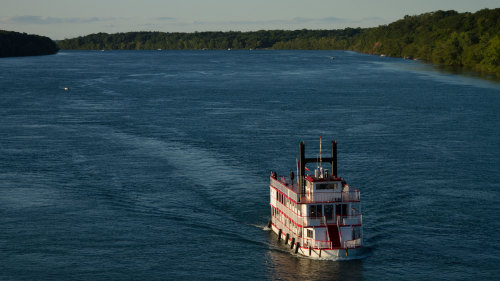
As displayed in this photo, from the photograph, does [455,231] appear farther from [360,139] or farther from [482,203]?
[360,139]

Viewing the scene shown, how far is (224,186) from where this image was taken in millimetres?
74375

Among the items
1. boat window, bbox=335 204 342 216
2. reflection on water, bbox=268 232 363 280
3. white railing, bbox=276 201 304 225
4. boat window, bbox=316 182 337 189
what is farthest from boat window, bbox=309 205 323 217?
reflection on water, bbox=268 232 363 280

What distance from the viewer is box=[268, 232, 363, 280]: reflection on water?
51562 millimetres

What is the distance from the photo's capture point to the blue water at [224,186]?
5425cm

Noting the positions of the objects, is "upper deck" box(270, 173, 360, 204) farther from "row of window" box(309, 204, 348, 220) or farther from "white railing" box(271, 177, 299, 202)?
"row of window" box(309, 204, 348, 220)

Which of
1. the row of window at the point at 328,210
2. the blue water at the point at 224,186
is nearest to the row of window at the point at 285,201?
the row of window at the point at 328,210

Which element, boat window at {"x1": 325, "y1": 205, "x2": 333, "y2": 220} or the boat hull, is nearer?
the boat hull

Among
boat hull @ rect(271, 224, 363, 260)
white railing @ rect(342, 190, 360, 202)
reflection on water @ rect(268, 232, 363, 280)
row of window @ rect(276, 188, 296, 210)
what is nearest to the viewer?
reflection on water @ rect(268, 232, 363, 280)

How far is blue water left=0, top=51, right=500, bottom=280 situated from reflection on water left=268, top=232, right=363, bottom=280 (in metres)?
0.15

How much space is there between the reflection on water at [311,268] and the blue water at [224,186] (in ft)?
0.51

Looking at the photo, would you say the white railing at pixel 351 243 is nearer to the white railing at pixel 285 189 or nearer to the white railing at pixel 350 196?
the white railing at pixel 350 196

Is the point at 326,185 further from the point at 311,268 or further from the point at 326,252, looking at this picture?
the point at 311,268

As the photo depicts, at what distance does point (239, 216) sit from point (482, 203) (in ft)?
78.6

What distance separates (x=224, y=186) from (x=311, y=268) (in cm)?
2329
